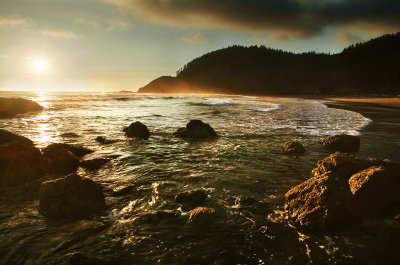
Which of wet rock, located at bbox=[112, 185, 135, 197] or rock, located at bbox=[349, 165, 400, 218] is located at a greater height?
rock, located at bbox=[349, 165, 400, 218]

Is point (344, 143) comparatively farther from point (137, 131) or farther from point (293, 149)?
point (137, 131)

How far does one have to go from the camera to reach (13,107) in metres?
21.9

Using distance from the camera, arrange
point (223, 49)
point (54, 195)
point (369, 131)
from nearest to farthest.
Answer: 1. point (54, 195)
2. point (369, 131)
3. point (223, 49)

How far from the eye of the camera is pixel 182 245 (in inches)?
133

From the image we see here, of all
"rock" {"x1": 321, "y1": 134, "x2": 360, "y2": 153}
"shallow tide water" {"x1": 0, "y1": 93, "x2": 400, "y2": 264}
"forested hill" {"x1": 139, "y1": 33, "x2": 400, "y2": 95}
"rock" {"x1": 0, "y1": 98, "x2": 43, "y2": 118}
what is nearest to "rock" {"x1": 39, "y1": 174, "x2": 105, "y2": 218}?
"shallow tide water" {"x1": 0, "y1": 93, "x2": 400, "y2": 264}

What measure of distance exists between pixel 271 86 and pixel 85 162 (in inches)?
5525

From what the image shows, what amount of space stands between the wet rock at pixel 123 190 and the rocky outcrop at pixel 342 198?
3437 mm

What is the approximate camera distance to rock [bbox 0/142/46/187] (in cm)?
548

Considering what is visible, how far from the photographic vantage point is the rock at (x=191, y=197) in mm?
4668

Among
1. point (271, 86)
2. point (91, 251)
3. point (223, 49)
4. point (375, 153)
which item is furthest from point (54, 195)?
point (223, 49)

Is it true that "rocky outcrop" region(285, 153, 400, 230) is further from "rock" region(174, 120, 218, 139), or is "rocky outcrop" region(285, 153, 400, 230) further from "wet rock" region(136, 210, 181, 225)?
"rock" region(174, 120, 218, 139)

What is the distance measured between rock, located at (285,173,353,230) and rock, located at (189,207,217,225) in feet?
4.66

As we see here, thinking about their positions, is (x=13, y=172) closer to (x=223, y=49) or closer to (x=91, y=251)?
(x=91, y=251)

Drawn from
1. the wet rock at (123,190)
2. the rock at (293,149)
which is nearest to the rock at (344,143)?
the rock at (293,149)
